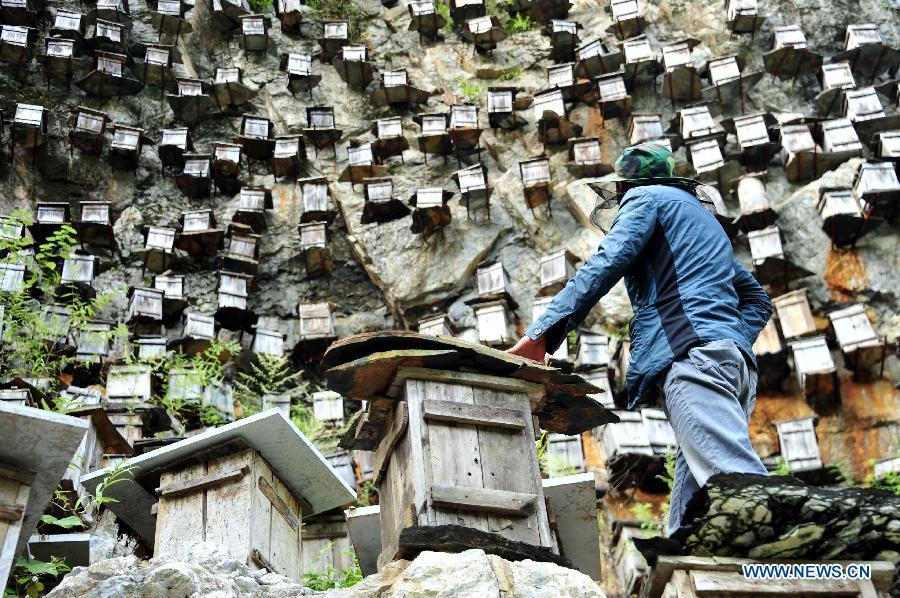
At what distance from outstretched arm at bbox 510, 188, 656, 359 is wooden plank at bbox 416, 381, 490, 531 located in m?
0.57

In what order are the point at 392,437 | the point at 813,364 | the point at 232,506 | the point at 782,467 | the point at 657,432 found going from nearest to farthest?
1. the point at 392,437
2. the point at 232,506
3. the point at 782,467
4. the point at 657,432
5. the point at 813,364

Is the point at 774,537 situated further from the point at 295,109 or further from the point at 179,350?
the point at 295,109

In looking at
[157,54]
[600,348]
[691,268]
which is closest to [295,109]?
[157,54]

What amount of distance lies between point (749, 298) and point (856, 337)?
10.6 m

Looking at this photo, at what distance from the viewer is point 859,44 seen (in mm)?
19828

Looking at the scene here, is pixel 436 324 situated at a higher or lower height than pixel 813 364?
higher

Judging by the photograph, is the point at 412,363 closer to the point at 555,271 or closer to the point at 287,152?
the point at 555,271

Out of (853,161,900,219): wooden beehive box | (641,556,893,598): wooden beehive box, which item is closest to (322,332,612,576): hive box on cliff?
(641,556,893,598): wooden beehive box

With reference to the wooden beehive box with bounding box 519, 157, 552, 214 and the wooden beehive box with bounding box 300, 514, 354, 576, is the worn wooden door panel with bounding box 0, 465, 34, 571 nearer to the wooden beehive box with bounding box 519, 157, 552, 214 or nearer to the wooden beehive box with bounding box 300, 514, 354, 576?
the wooden beehive box with bounding box 300, 514, 354, 576

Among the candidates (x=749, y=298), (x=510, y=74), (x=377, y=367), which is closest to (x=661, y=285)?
(x=749, y=298)

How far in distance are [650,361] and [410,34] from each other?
20.1m

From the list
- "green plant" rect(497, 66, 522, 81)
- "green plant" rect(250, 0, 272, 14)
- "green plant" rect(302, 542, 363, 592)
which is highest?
"green plant" rect(250, 0, 272, 14)

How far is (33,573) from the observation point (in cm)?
596

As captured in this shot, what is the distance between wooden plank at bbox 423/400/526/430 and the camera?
5441 millimetres
